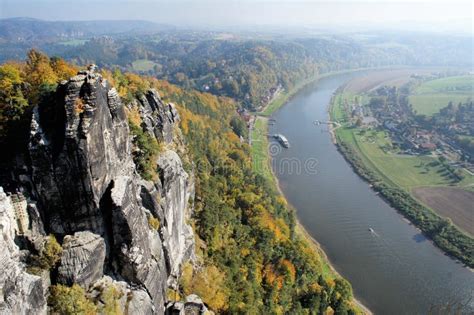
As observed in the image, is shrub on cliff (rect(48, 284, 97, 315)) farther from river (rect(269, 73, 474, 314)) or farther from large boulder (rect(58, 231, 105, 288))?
river (rect(269, 73, 474, 314))

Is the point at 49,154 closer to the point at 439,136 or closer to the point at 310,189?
the point at 310,189

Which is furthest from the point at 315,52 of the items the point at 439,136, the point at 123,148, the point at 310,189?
the point at 123,148

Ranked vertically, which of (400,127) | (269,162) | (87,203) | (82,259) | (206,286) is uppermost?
(87,203)

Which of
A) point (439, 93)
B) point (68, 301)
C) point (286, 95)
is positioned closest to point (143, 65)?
point (286, 95)

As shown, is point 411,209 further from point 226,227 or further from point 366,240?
point 226,227

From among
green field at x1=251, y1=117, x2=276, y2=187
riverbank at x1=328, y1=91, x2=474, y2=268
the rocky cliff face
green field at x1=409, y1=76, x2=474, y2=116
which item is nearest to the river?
riverbank at x1=328, y1=91, x2=474, y2=268

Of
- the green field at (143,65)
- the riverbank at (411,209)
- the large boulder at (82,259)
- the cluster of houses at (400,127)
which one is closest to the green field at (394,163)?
the riverbank at (411,209)
